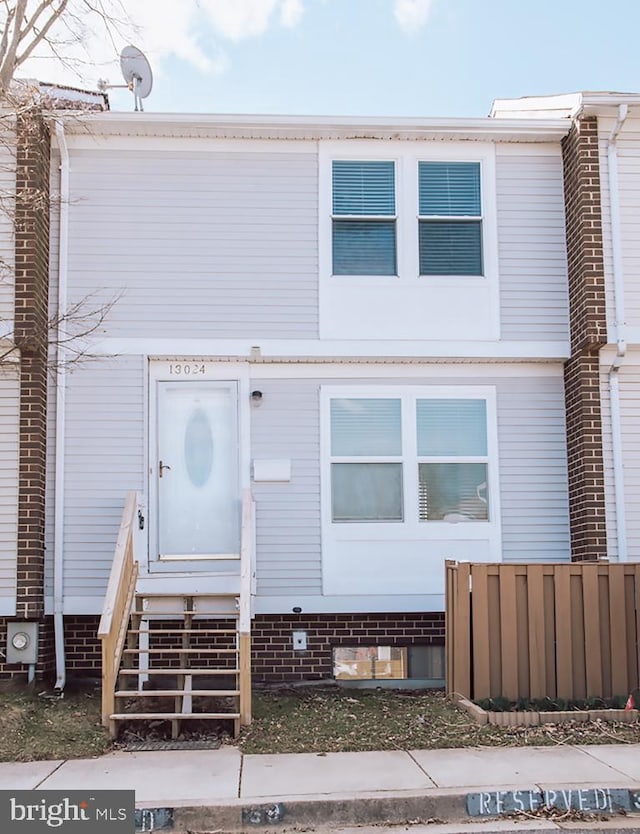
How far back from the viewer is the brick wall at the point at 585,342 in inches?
377

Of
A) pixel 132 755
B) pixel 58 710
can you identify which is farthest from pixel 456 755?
pixel 58 710

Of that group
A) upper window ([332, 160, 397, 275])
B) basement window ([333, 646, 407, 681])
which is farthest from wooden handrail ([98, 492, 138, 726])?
upper window ([332, 160, 397, 275])

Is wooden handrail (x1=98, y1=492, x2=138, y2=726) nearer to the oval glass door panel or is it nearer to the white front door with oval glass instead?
the white front door with oval glass

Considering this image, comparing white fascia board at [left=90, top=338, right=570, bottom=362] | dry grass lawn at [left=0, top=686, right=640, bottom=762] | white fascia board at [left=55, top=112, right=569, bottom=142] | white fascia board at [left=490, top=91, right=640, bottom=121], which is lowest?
dry grass lawn at [left=0, top=686, right=640, bottom=762]

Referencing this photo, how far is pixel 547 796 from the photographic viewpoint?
5.89 metres

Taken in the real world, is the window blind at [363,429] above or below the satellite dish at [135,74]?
below

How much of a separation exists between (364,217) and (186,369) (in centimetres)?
242

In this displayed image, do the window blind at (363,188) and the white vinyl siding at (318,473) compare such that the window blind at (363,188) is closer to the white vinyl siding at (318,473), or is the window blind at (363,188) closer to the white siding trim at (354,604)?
the white vinyl siding at (318,473)


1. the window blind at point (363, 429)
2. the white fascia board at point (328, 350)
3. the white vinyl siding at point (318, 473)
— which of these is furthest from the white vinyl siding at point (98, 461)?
the window blind at point (363, 429)

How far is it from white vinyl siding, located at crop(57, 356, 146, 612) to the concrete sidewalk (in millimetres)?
2679

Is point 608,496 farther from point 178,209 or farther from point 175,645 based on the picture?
point 178,209

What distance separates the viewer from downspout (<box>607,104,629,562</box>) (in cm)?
971

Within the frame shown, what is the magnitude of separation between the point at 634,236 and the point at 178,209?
15.4ft

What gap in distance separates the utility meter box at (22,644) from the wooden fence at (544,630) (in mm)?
3818
